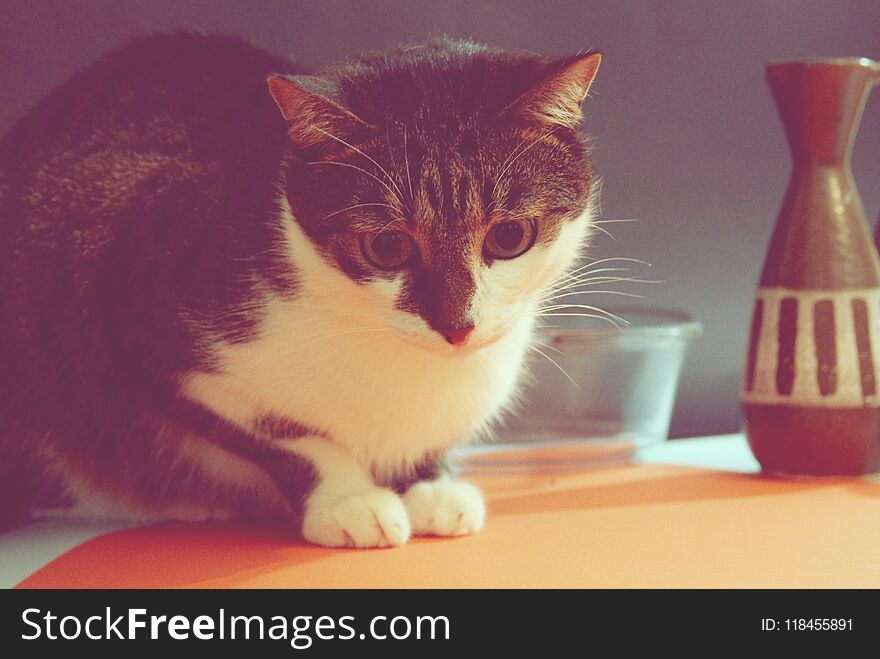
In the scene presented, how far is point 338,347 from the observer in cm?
95

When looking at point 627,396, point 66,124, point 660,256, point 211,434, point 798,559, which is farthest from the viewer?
point 660,256

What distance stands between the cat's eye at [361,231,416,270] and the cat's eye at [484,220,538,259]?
0.07 m

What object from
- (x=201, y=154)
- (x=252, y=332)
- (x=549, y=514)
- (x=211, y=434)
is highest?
(x=201, y=154)

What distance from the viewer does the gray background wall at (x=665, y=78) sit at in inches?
47.4

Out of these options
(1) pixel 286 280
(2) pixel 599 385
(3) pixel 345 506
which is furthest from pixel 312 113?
(2) pixel 599 385

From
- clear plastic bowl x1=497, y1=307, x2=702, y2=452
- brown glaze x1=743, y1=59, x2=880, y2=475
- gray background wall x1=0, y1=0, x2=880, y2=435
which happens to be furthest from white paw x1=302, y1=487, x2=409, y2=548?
gray background wall x1=0, y1=0, x2=880, y2=435

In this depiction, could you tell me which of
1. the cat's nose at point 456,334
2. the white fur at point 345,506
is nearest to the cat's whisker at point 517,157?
the cat's nose at point 456,334

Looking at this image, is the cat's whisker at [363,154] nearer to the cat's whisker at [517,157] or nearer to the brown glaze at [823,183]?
the cat's whisker at [517,157]

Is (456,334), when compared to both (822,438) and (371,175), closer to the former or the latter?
(371,175)

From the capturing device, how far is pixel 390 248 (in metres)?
0.86
